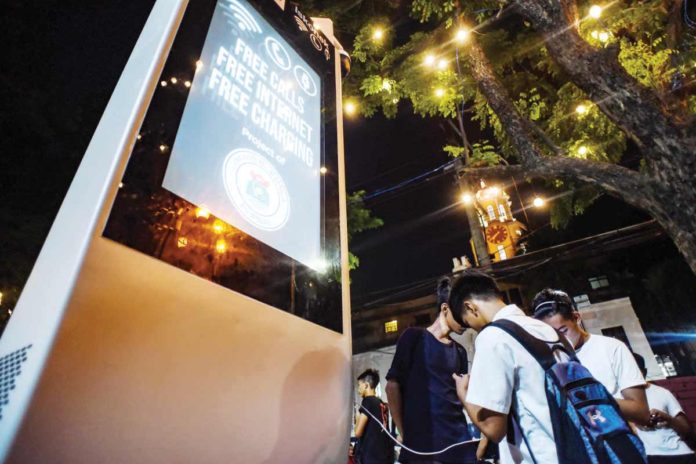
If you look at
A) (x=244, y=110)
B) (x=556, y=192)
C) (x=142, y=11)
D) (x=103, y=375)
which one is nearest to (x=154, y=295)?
(x=103, y=375)

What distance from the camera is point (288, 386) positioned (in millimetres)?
1485

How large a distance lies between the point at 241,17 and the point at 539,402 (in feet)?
9.18

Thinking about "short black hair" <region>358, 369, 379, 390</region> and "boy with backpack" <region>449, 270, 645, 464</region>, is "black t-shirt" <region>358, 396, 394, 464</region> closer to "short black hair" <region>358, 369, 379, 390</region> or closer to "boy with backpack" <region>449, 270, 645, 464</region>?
"short black hair" <region>358, 369, 379, 390</region>

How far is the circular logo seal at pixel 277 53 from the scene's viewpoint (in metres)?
2.44

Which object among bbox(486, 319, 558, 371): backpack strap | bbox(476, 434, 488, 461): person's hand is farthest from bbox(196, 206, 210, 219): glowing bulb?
bbox(476, 434, 488, 461): person's hand

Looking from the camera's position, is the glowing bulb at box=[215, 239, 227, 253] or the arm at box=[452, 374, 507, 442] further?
the arm at box=[452, 374, 507, 442]

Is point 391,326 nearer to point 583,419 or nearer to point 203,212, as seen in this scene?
point 583,419

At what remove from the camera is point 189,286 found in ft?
4.16

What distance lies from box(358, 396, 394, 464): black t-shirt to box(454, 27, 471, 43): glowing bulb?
6227 mm

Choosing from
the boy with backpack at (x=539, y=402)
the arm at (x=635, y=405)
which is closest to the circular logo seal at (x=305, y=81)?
the boy with backpack at (x=539, y=402)

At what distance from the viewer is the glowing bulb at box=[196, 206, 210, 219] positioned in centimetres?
147

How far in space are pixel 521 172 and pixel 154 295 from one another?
515cm

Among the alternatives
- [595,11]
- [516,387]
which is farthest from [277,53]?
[595,11]

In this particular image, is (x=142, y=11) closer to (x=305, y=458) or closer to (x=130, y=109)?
(x=130, y=109)
